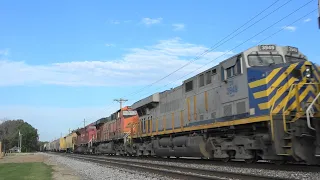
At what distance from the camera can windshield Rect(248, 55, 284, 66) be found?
12.6 metres

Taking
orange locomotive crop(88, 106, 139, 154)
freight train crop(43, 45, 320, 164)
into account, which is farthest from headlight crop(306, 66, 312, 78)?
orange locomotive crop(88, 106, 139, 154)

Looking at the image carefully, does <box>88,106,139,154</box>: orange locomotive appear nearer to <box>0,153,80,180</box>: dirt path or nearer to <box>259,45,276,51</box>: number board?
<box>0,153,80,180</box>: dirt path

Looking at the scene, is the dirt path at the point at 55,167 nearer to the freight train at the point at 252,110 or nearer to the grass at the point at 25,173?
the grass at the point at 25,173

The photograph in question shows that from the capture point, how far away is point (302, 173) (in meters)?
9.41

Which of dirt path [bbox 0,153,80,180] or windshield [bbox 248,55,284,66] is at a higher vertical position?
windshield [bbox 248,55,284,66]

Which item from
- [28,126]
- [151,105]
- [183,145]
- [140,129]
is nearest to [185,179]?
[183,145]

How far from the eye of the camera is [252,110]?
39.6 ft

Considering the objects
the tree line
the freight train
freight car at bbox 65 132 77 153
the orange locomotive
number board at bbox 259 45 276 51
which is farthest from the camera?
the tree line

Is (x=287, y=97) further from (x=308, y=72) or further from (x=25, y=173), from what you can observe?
(x=25, y=173)

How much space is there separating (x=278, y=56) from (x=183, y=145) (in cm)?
698

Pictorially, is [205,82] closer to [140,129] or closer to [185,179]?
[185,179]

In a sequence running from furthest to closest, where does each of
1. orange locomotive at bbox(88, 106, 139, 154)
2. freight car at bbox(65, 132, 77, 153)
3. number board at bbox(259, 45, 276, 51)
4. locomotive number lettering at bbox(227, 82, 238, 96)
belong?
freight car at bbox(65, 132, 77, 153) → orange locomotive at bbox(88, 106, 139, 154) → locomotive number lettering at bbox(227, 82, 238, 96) → number board at bbox(259, 45, 276, 51)

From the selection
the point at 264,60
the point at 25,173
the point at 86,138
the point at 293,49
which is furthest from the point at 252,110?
the point at 86,138

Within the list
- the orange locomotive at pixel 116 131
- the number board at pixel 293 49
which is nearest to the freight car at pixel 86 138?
the orange locomotive at pixel 116 131
